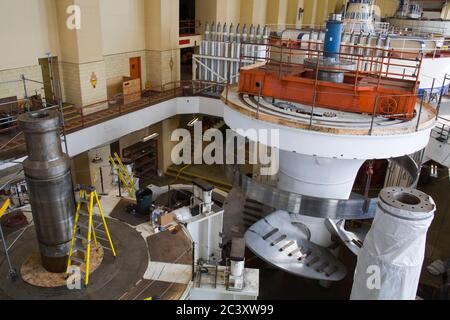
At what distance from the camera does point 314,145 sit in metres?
9.66

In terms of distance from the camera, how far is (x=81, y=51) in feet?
48.0

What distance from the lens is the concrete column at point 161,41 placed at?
60.2ft

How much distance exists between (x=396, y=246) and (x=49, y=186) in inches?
244

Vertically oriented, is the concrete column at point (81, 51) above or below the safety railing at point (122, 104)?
above

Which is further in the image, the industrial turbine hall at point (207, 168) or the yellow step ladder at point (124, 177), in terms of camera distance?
the yellow step ladder at point (124, 177)

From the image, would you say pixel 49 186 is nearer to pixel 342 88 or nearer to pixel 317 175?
pixel 317 175

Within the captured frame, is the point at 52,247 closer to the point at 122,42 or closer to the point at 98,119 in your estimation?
the point at 98,119

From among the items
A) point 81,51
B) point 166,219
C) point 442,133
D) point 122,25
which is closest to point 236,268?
point 166,219

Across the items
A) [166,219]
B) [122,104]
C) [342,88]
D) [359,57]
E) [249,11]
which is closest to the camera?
[166,219]

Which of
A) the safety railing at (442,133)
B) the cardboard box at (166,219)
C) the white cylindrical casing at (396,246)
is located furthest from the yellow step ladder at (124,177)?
the safety railing at (442,133)

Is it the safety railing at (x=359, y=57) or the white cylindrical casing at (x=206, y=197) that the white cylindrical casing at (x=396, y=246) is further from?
the white cylindrical casing at (x=206, y=197)

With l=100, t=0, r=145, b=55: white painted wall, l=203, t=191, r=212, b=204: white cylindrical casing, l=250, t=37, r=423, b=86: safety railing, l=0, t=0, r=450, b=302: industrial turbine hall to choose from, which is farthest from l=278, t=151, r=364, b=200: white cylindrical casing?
l=100, t=0, r=145, b=55: white painted wall

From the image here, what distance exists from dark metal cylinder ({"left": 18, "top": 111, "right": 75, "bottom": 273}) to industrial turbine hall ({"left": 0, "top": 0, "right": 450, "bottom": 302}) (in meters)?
0.03

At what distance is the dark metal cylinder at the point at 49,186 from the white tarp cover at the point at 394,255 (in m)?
5.67
